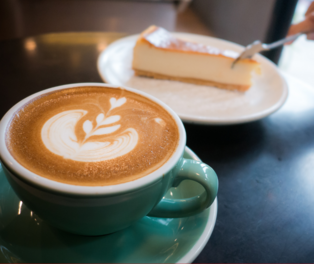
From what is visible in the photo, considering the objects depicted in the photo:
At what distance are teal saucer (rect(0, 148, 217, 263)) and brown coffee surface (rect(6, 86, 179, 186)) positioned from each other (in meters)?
0.15

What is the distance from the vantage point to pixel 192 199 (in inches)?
21.6

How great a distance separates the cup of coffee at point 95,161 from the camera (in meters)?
0.45

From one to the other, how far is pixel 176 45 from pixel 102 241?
1080 mm

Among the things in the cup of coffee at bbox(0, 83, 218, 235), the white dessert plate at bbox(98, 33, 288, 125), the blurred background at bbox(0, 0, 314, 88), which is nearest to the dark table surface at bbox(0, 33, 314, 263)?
the white dessert plate at bbox(98, 33, 288, 125)

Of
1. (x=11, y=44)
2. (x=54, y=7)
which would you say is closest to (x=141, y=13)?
(x=54, y=7)

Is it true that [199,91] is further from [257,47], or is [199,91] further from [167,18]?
[167,18]

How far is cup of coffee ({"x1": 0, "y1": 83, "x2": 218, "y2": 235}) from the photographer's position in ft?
1.46

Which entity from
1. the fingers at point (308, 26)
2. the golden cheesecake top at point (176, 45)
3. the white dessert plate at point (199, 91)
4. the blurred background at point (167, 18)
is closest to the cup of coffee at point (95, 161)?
the white dessert plate at point (199, 91)

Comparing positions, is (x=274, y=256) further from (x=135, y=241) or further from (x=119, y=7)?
(x=119, y=7)

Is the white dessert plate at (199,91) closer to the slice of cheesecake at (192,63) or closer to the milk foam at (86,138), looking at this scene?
the slice of cheesecake at (192,63)

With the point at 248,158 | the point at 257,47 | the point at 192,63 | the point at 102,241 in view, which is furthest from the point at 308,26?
the point at 102,241

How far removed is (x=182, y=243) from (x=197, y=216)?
0.07 metres

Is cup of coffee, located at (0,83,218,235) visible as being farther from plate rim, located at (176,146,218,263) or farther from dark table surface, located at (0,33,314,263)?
dark table surface, located at (0,33,314,263)

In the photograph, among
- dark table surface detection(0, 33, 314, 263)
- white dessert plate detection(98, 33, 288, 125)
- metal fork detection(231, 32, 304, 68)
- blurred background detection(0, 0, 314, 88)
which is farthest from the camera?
blurred background detection(0, 0, 314, 88)
